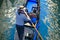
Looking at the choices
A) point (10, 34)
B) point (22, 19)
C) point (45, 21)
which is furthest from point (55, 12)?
point (10, 34)

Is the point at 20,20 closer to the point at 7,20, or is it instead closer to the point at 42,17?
the point at 7,20

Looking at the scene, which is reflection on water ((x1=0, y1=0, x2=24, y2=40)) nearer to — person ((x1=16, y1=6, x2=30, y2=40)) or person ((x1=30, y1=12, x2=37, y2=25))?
person ((x1=16, y1=6, x2=30, y2=40))

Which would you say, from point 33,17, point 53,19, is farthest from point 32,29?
point 53,19

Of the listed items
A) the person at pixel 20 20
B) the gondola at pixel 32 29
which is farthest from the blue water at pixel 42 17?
the person at pixel 20 20

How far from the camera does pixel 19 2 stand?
4016 millimetres

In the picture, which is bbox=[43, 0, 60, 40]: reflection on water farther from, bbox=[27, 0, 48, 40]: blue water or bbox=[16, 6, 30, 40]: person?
bbox=[16, 6, 30, 40]: person

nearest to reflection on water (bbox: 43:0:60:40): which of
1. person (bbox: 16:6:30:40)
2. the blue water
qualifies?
the blue water

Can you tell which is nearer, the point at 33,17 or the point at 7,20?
the point at 33,17

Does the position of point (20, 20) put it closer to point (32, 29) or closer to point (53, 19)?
point (32, 29)

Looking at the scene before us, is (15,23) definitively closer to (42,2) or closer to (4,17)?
(4,17)

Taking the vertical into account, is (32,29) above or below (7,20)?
below

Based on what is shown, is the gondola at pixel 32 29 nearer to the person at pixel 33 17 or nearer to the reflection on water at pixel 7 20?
the person at pixel 33 17

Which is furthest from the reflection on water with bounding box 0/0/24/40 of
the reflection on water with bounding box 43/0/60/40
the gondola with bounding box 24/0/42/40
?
the reflection on water with bounding box 43/0/60/40

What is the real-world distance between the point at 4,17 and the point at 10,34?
0.87 ft
